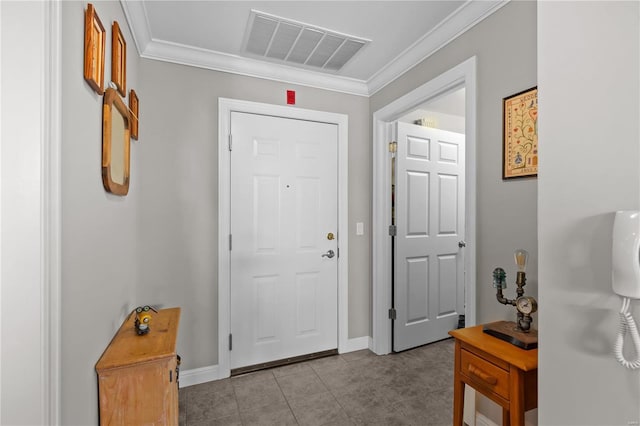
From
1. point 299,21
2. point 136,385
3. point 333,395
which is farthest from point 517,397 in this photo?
point 299,21

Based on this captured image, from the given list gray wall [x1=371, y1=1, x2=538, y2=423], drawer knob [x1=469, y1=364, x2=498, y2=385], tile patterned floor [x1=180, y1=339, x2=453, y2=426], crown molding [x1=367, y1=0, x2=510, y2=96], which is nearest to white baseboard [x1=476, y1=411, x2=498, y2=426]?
gray wall [x1=371, y1=1, x2=538, y2=423]

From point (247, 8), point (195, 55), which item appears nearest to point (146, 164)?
point (195, 55)

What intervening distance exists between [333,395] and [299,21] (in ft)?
8.01

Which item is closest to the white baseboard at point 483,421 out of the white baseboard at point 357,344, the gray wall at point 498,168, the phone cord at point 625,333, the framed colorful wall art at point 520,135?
the gray wall at point 498,168

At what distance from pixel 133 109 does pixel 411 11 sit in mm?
1773

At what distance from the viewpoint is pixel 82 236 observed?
3.68ft

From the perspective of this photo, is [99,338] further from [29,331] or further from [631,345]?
[631,345]

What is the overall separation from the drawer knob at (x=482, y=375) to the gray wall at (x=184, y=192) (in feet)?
5.78

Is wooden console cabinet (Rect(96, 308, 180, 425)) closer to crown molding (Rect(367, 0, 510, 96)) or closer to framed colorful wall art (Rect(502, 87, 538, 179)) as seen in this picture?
framed colorful wall art (Rect(502, 87, 538, 179))

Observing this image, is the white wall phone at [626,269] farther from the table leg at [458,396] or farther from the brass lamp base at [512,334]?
the table leg at [458,396]

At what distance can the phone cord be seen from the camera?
2.34ft

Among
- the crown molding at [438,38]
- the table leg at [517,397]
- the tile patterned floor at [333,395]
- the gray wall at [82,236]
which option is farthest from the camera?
the tile patterned floor at [333,395]

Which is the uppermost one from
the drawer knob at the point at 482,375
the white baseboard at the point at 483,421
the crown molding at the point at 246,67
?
the crown molding at the point at 246,67

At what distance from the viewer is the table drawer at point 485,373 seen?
1.29m
